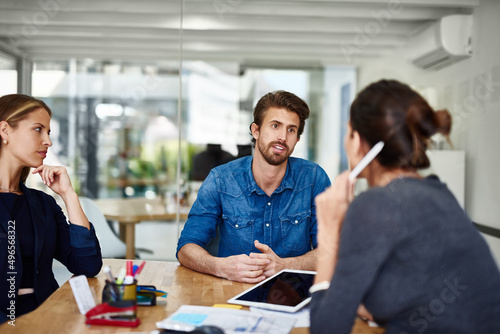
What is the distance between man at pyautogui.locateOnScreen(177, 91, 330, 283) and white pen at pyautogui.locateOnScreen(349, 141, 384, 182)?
1.08 meters

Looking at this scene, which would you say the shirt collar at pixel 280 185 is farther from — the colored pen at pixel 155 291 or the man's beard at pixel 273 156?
the colored pen at pixel 155 291

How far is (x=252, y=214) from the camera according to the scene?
243 centimetres

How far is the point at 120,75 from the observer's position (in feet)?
16.5

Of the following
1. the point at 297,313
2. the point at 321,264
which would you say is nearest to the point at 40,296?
the point at 297,313

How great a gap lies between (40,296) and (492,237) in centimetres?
391

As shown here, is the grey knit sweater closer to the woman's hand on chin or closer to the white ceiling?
the woman's hand on chin

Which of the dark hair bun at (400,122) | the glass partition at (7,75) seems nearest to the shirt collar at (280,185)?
the dark hair bun at (400,122)

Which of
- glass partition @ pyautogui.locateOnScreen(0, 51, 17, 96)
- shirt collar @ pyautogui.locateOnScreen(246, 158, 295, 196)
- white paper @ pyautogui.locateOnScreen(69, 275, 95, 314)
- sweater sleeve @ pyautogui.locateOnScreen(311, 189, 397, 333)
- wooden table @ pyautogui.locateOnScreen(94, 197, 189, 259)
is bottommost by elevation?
wooden table @ pyautogui.locateOnScreen(94, 197, 189, 259)

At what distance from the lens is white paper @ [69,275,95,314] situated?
4.87 ft

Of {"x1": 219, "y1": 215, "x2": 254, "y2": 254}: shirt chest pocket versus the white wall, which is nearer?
{"x1": 219, "y1": 215, "x2": 254, "y2": 254}: shirt chest pocket

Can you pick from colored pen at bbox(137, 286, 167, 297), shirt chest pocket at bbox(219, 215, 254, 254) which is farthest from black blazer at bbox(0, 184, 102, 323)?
shirt chest pocket at bbox(219, 215, 254, 254)

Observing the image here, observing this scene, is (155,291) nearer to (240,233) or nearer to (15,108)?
(240,233)

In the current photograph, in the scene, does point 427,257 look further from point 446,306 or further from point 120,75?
point 120,75

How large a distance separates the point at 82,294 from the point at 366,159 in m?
0.95
